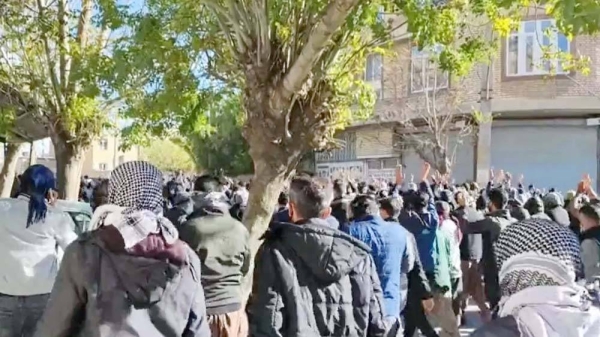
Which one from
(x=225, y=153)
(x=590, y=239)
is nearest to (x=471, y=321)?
(x=590, y=239)

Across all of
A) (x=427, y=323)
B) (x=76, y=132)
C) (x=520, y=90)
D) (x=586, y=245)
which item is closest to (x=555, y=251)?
(x=586, y=245)

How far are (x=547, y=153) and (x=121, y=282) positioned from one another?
23302 mm

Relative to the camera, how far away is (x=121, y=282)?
9.92 feet

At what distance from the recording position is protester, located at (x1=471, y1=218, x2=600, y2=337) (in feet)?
8.75

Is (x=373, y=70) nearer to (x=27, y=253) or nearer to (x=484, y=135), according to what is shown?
(x=484, y=135)

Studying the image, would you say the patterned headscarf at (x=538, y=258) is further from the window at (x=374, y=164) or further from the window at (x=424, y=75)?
the window at (x=374, y=164)

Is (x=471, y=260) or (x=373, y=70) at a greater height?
(x=373, y=70)

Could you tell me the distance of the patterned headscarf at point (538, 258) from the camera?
9.05 ft

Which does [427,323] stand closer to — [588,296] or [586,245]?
[586,245]

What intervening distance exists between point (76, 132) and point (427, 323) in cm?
751

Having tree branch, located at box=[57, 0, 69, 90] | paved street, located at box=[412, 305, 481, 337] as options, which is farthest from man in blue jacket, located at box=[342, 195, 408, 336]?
tree branch, located at box=[57, 0, 69, 90]

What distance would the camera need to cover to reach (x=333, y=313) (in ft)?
14.2

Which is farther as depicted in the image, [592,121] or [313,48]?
[592,121]

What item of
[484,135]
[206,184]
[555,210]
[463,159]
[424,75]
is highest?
[424,75]
